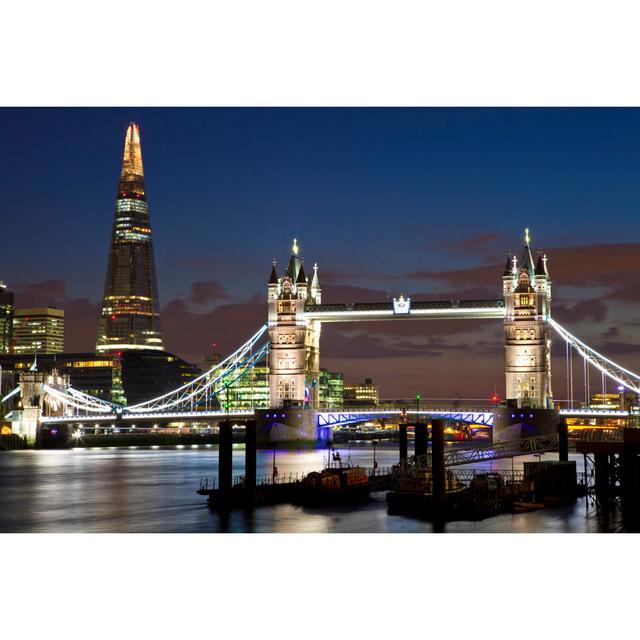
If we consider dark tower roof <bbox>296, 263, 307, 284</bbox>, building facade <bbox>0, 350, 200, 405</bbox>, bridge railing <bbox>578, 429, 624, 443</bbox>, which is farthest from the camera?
building facade <bbox>0, 350, 200, 405</bbox>

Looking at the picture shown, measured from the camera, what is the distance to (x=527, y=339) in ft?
331

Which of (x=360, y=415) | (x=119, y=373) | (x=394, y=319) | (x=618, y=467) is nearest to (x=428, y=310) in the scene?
(x=394, y=319)

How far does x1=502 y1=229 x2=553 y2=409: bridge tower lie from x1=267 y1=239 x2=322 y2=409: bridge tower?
20073mm

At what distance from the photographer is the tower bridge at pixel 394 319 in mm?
99062

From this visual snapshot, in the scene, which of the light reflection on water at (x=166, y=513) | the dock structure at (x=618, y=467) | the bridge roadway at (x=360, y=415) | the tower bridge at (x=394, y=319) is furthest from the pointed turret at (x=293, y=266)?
the dock structure at (x=618, y=467)

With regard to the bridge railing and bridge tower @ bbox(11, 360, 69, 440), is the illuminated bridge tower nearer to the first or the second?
bridge tower @ bbox(11, 360, 69, 440)

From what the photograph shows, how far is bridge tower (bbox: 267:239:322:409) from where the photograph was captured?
109125 mm

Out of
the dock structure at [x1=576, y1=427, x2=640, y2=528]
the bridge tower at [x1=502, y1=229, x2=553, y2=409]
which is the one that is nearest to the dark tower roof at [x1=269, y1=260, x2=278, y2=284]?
the bridge tower at [x1=502, y1=229, x2=553, y2=409]

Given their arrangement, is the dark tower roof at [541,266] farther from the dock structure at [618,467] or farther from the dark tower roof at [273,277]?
the dock structure at [618,467]

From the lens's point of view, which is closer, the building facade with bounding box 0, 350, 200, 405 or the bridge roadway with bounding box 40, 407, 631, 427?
the bridge roadway with bounding box 40, 407, 631, 427

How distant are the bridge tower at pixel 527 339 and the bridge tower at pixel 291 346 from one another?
20073 millimetres

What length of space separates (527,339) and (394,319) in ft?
40.5

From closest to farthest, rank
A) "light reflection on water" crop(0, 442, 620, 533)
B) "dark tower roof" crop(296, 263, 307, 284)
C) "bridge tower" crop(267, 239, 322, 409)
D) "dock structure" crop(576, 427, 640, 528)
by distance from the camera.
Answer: "light reflection on water" crop(0, 442, 620, 533), "dock structure" crop(576, 427, 640, 528), "bridge tower" crop(267, 239, 322, 409), "dark tower roof" crop(296, 263, 307, 284)

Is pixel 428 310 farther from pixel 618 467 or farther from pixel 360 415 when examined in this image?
pixel 618 467
